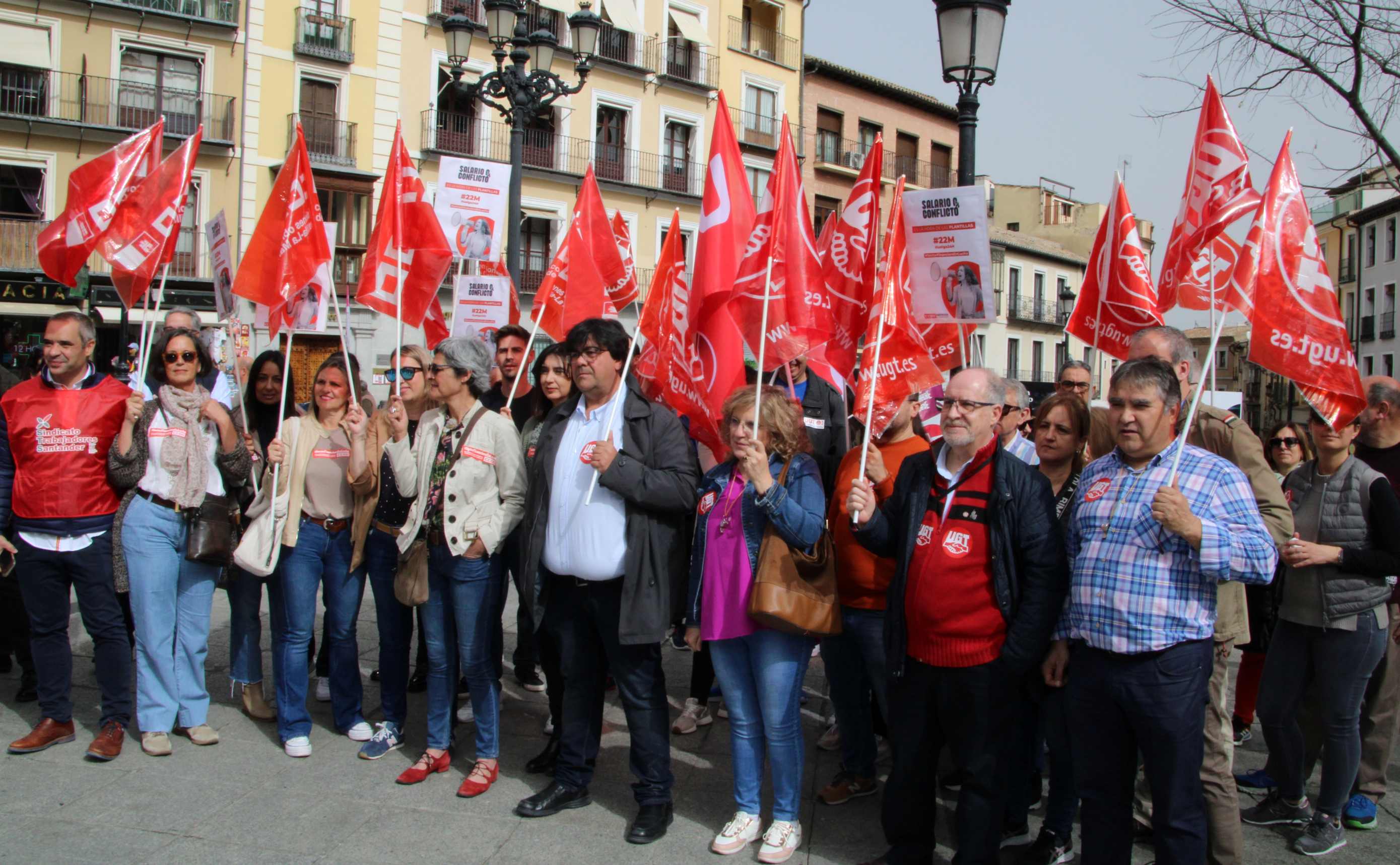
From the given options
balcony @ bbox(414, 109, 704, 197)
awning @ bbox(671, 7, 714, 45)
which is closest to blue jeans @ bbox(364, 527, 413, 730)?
balcony @ bbox(414, 109, 704, 197)

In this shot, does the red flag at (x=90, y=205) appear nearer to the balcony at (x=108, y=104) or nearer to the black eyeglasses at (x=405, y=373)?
the black eyeglasses at (x=405, y=373)

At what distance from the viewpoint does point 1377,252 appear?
49.1 m

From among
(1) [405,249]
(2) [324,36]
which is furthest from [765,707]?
(2) [324,36]

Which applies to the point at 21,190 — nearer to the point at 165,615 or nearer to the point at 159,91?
the point at 159,91

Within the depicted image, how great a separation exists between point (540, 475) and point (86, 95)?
955 inches

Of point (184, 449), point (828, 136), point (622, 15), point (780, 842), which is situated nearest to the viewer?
point (780, 842)

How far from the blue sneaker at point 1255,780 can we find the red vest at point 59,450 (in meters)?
5.59

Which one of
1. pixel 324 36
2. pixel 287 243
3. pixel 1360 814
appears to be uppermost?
pixel 324 36

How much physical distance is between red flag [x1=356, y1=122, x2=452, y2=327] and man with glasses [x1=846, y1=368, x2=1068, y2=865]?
3.15m

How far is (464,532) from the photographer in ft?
15.4

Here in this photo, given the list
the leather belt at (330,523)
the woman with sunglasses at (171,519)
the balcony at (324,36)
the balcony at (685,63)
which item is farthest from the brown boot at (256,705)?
the balcony at (685,63)

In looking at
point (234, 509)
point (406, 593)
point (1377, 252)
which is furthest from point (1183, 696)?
point (1377, 252)

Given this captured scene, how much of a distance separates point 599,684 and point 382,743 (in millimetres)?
1274

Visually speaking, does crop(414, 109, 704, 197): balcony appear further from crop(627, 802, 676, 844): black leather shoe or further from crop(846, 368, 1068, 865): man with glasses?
crop(846, 368, 1068, 865): man with glasses
